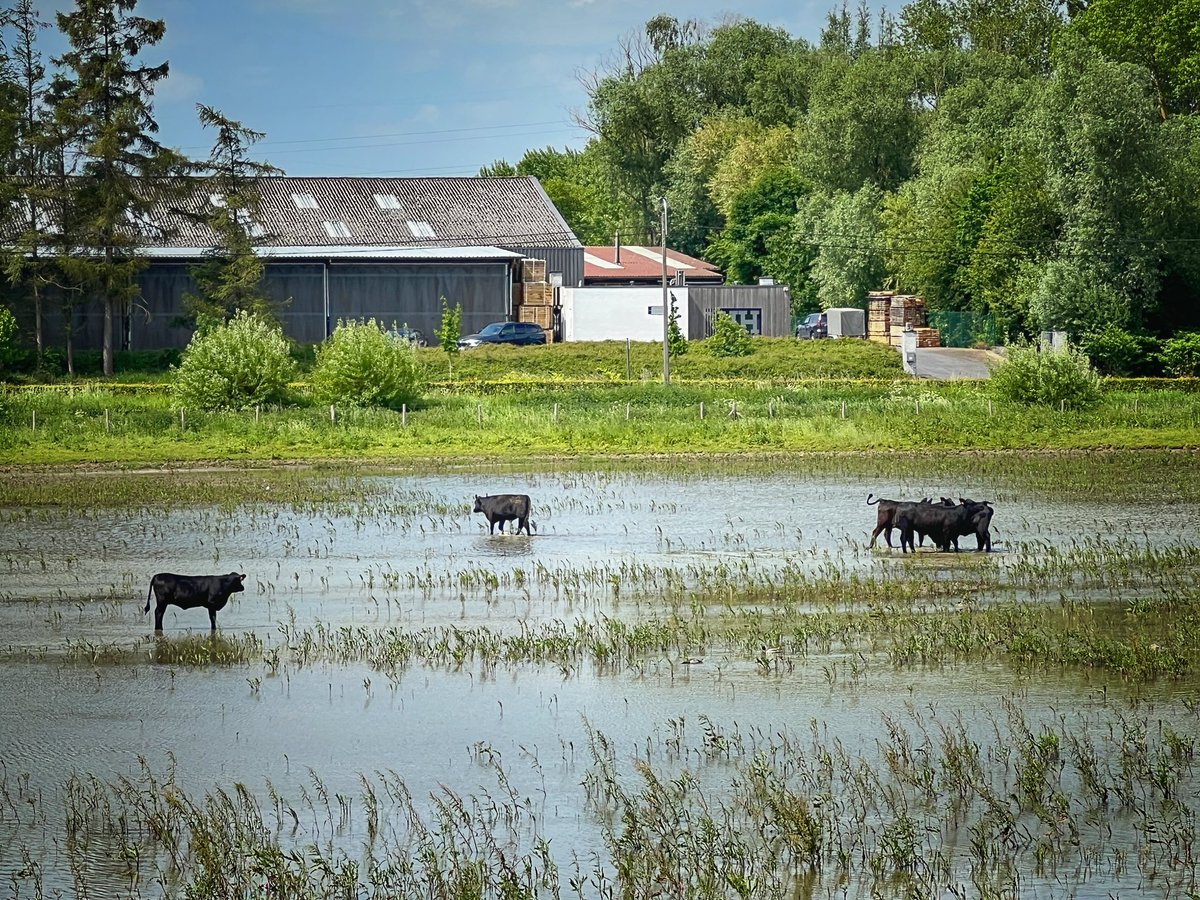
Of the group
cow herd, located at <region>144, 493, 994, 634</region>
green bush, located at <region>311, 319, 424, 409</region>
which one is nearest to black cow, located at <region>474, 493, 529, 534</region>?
cow herd, located at <region>144, 493, 994, 634</region>

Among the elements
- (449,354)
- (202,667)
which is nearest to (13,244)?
(449,354)

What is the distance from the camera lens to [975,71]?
95.1 metres

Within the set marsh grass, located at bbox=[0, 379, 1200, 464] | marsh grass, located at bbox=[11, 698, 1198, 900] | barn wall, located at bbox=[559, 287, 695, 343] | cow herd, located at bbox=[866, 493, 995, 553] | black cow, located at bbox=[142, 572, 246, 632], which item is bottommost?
marsh grass, located at bbox=[11, 698, 1198, 900]

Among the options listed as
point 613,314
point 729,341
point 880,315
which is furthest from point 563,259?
point 729,341

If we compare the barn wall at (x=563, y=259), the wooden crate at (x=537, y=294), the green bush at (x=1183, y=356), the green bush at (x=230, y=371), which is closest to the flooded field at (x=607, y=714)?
the green bush at (x=230, y=371)

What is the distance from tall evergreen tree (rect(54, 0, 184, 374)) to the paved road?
3229 cm

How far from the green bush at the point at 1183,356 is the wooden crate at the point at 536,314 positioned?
28230 mm

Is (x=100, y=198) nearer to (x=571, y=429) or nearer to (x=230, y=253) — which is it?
(x=230, y=253)

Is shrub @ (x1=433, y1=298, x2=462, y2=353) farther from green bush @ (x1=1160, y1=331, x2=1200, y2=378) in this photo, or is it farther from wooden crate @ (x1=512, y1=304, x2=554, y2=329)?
green bush @ (x1=1160, y1=331, x2=1200, y2=378)

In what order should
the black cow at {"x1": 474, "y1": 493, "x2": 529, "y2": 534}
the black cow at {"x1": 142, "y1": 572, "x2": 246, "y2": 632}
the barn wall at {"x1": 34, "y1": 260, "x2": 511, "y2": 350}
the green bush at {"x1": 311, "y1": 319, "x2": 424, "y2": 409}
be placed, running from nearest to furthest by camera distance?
the black cow at {"x1": 142, "y1": 572, "x2": 246, "y2": 632} < the black cow at {"x1": 474, "y1": 493, "x2": 529, "y2": 534} < the green bush at {"x1": 311, "y1": 319, "x2": 424, "y2": 409} < the barn wall at {"x1": 34, "y1": 260, "x2": 511, "y2": 350}

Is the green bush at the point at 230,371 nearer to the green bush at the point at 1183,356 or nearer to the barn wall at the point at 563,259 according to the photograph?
the green bush at the point at 1183,356

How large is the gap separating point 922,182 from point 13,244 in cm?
4437

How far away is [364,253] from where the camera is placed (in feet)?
236

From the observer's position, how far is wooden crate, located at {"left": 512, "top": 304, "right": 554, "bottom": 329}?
74.2 metres
